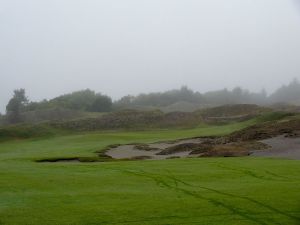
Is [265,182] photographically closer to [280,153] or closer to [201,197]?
[201,197]

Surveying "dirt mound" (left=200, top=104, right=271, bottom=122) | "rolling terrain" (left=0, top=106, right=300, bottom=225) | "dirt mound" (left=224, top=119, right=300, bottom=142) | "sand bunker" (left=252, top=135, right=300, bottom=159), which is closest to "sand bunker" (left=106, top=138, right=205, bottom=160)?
"dirt mound" (left=224, top=119, right=300, bottom=142)

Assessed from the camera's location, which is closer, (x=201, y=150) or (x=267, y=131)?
(x=201, y=150)

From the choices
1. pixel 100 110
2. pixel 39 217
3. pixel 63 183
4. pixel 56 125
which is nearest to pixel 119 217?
pixel 39 217

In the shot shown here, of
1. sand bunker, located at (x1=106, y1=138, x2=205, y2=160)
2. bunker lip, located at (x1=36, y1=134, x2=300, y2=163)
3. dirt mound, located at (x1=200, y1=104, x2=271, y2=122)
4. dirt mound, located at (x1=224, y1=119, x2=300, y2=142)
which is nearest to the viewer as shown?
bunker lip, located at (x1=36, y1=134, x2=300, y2=163)

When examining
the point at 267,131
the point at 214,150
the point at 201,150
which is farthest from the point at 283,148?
the point at 267,131

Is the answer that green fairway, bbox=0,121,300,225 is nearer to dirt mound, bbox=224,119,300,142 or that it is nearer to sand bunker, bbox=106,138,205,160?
sand bunker, bbox=106,138,205,160

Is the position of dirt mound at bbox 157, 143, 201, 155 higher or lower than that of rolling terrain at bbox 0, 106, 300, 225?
higher

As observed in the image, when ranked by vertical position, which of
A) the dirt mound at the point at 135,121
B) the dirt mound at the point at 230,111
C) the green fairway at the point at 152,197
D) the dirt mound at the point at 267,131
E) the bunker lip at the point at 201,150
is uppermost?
the dirt mound at the point at 230,111

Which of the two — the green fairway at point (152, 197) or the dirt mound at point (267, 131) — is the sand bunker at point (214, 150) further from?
the green fairway at point (152, 197)

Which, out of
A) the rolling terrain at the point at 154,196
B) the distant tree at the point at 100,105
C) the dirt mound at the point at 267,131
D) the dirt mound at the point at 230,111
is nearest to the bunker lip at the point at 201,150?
the dirt mound at the point at 267,131

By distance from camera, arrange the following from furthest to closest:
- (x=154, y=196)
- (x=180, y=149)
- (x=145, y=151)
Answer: (x=145, y=151), (x=180, y=149), (x=154, y=196)

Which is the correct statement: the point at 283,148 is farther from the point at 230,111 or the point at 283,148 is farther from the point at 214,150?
the point at 230,111

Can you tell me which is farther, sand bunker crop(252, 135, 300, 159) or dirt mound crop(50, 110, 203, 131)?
dirt mound crop(50, 110, 203, 131)

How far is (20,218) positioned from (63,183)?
27.9ft
